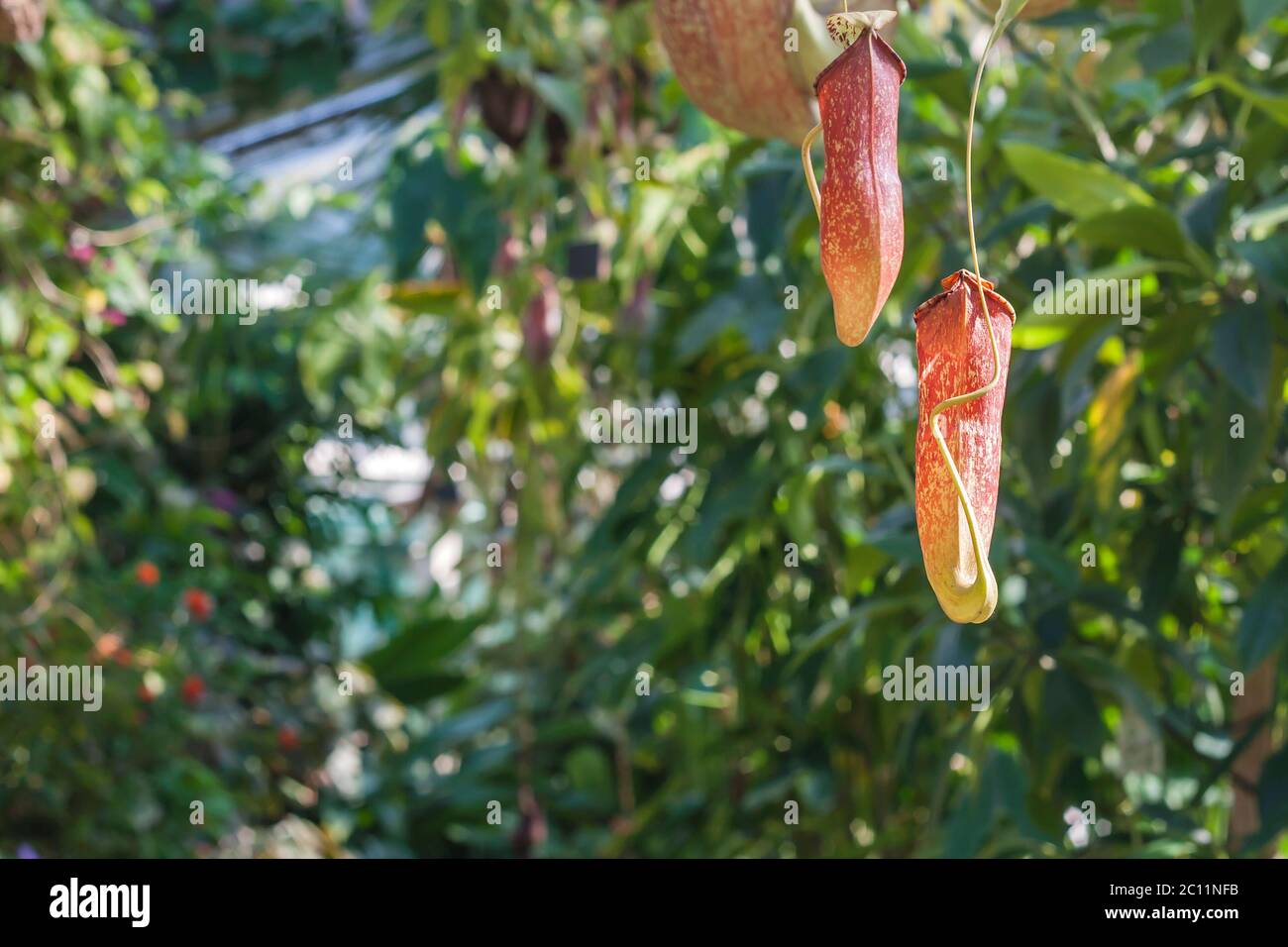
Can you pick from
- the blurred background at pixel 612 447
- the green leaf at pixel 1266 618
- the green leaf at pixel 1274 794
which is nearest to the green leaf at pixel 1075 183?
the blurred background at pixel 612 447

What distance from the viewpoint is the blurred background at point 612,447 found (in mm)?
1093

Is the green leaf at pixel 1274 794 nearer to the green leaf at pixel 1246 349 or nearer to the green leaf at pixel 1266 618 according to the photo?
the green leaf at pixel 1266 618

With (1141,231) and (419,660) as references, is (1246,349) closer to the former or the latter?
(1141,231)

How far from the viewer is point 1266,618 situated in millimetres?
958

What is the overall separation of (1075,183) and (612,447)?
1.07 m

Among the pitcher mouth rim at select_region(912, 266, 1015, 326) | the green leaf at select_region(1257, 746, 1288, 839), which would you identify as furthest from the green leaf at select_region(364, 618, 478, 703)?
the pitcher mouth rim at select_region(912, 266, 1015, 326)

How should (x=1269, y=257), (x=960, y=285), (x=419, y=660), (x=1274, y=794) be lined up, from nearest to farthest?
(x=960, y=285), (x=1269, y=257), (x=1274, y=794), (x=419, y=660)

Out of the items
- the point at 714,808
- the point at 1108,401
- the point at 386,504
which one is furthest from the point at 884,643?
the point at 386,504

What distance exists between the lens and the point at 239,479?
292 centimetres

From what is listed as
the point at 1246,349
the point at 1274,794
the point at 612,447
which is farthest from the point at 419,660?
the point at 1246,349

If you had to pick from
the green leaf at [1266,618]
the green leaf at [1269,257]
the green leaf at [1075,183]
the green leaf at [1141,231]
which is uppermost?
the green leaf at [1075,183]

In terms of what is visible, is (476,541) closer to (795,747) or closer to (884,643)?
(795,747)

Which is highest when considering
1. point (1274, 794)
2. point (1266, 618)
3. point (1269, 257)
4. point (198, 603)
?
point (1269, 257)

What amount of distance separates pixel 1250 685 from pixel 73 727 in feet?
5.20
